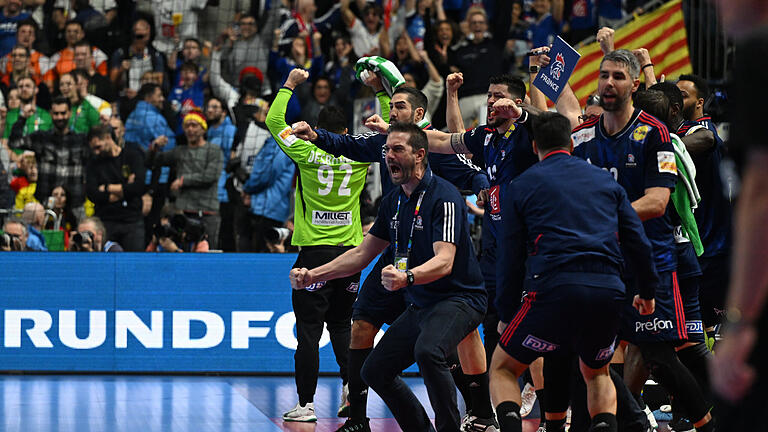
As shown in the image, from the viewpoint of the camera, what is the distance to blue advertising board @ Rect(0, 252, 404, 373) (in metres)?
11.2

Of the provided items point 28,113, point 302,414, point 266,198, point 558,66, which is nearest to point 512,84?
point 558,66

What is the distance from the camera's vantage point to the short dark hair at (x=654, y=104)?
7281mm

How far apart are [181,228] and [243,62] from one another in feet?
13.9

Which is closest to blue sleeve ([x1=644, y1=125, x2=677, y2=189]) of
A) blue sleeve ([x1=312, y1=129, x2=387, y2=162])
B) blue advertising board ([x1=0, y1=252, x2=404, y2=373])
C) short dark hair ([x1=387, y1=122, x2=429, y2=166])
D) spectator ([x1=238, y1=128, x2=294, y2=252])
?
short dark hair ([x1=387, y1=122, x2=429, y2=166])

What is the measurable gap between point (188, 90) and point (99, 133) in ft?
6.60

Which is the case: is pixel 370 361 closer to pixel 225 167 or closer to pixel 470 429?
pixel 470 429

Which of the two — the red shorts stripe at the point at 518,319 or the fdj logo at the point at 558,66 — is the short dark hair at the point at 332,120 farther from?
the red shorts stripe at the point at 518,319

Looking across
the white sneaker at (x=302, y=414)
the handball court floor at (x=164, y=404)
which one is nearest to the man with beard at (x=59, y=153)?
the handball court floor at (x=164, y=404)

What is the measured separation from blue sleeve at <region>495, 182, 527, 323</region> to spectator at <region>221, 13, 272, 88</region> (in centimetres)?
992

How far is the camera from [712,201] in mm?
7750

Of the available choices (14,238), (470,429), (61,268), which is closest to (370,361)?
(470,429)

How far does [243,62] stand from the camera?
15320 mm

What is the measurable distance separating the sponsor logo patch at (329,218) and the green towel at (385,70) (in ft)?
3.78

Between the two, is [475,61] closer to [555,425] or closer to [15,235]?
[15,235]
